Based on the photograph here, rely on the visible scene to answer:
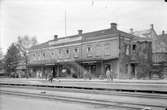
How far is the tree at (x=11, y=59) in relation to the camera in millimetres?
57125

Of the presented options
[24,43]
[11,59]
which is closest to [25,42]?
[24,43]

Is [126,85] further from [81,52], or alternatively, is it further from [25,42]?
[25,42]

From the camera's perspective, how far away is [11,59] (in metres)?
57.8

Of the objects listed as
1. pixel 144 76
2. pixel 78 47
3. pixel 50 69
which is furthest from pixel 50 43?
pixel 144 76

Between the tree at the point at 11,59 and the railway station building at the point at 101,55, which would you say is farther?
the tree at the point at 11,59

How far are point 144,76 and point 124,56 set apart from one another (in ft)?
18.0

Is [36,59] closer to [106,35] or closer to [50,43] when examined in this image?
[50,43]

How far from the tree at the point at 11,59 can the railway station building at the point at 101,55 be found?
43.0ft

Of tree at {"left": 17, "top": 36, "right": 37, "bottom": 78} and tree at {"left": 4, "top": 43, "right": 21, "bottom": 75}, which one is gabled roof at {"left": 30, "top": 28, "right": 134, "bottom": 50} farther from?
tree at {"left": 17, "top": 36, "right": 37, "bottom": 78}

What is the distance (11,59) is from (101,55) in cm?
2877

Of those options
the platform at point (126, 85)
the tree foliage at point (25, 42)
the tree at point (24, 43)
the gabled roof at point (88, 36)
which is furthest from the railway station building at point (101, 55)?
the tree foliage at point (25, 42)

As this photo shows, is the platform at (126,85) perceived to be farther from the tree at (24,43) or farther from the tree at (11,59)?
the tree at (24,43)

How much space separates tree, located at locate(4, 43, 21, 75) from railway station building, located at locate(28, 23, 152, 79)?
1310cm

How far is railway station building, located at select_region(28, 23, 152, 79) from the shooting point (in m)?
35.3
